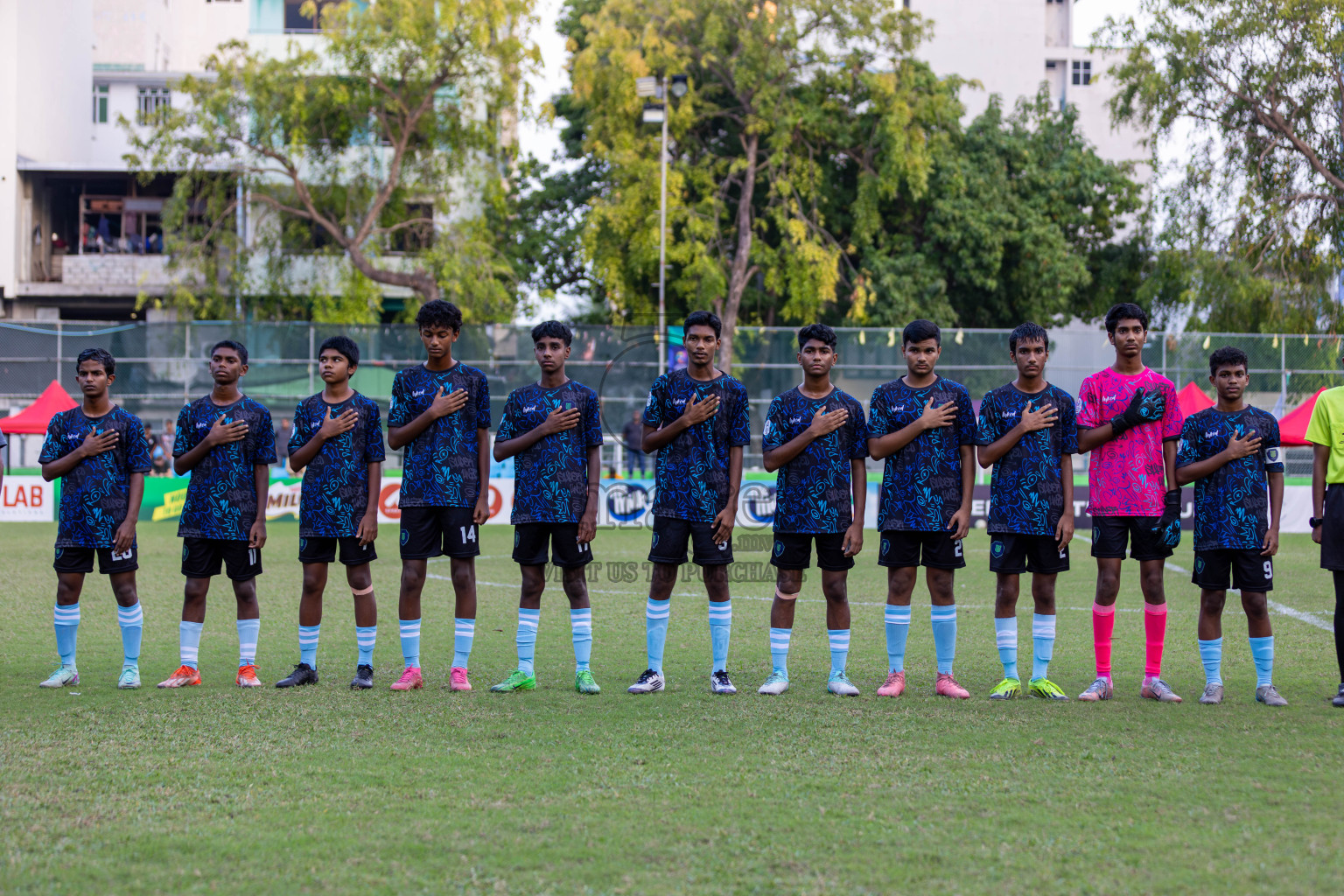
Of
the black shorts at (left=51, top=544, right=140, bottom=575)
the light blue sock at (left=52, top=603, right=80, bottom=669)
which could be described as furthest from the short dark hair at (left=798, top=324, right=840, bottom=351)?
the light blue sock at (left=52, top=603, right=80, bottom=669)

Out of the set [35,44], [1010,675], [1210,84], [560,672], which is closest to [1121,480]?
[1010,675]

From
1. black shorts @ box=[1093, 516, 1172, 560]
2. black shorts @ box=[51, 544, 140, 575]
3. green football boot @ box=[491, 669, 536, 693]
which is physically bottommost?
green football boot @ box=[491, 669, 536, 693]

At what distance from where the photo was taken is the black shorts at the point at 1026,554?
261 inches

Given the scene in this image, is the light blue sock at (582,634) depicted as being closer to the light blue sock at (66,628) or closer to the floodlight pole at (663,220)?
the light blue sock at (66,628)

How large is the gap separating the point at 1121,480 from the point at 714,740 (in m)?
2.81

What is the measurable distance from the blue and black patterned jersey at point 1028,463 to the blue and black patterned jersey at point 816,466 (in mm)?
724

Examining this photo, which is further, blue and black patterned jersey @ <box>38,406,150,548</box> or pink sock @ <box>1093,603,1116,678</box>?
blue and black patterned jersey @ <box>38,406,150,548</box>

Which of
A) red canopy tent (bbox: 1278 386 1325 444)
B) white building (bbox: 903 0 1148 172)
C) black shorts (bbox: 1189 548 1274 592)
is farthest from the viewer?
white building (bbox: 903 0 1148 172)

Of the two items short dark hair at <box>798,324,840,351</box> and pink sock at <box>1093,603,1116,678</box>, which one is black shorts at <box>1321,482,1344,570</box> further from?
short dark hair at <box>798,324,840,351</box>

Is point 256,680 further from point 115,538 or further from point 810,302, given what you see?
point 810,302

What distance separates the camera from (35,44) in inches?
1457

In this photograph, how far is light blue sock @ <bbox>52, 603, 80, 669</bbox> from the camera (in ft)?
22.7

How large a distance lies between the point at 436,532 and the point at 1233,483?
4409mm

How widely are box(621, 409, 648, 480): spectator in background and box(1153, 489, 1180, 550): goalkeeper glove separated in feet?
56.1
